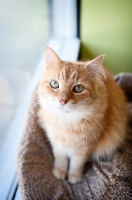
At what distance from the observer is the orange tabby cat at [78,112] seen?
1047mm

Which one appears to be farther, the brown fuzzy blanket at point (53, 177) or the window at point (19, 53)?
the window at point (19, 53)

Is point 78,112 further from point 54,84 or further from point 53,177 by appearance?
point 53,177

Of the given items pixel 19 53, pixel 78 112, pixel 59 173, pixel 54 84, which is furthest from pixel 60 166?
pixel 19 53

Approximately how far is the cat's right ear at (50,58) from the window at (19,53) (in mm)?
285

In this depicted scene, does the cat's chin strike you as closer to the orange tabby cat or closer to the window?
the orange tabby cat

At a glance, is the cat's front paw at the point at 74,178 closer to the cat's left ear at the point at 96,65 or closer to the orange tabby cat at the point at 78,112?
the orange tabby cat at the point at 78,112

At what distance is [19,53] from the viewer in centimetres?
157

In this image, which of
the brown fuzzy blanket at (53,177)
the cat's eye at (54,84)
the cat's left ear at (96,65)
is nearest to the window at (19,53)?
the brown fuzzy blanket at (53,177)

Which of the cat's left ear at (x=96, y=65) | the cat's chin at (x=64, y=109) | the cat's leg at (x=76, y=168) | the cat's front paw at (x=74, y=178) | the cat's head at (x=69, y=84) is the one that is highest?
the cat's left ear at (x=96, y=65)

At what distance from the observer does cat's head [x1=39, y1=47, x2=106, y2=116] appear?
1.01m

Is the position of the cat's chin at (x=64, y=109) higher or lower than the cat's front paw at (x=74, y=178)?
higher

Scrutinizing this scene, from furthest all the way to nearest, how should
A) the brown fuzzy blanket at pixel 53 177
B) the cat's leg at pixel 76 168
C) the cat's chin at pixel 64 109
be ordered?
1. the cat's leg at pixel 76 168
2. the brown fuzzy blanket at pixel 53 177
3. the cat's chin at pixel 64 109

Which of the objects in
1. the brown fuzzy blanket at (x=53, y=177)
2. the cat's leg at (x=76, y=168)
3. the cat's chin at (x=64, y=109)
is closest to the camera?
the cat's chin at (x=64, y=109)

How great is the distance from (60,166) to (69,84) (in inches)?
20.1
